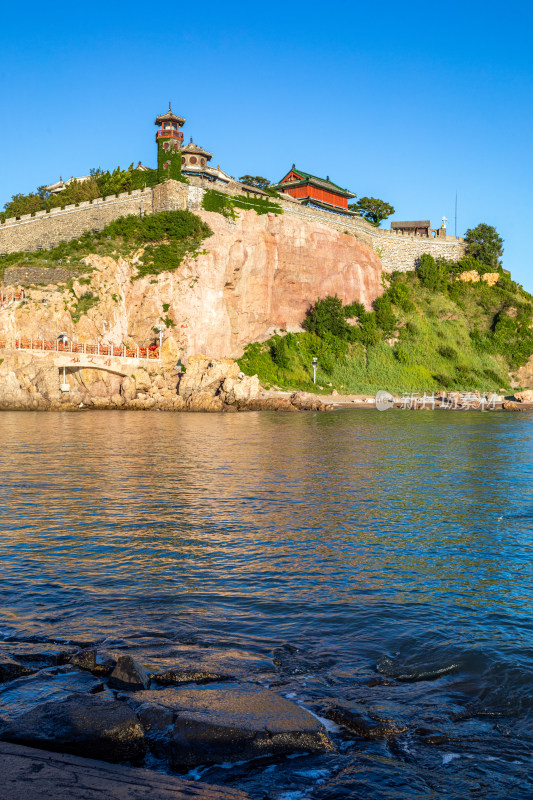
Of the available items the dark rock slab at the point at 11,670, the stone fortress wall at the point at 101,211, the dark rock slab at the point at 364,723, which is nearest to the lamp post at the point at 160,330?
the stone fortress wall at the point at 101,211

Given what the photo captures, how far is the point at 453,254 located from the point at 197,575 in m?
76.2

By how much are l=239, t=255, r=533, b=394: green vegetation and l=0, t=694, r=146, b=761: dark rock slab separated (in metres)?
50.9

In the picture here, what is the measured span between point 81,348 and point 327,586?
39.6m

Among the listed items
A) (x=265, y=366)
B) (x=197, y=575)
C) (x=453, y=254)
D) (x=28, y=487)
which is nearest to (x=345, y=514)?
(x=197, y=575)

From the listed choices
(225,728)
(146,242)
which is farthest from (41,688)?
(146,242)

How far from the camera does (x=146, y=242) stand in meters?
53.2

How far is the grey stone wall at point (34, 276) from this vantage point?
4759 centimetres

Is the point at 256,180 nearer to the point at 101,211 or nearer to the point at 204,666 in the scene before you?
the point at 101,211

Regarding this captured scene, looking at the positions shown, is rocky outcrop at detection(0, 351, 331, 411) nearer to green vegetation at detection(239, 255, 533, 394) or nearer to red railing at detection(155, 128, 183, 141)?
green vegetation at detection(239, 255, 533, 394)

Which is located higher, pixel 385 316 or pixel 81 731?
pixel 385 316

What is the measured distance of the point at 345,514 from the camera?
13156 millimetres

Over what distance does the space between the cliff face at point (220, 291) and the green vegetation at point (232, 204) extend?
0.67m

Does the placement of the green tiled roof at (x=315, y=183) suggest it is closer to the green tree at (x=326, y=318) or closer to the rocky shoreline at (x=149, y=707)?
the green tree at (x=326, y=318)

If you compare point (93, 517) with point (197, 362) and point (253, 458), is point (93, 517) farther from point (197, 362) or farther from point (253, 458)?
point (197, 362)
